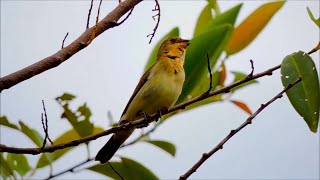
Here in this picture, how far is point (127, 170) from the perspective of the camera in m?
2.79

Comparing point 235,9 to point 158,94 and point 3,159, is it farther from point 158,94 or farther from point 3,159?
point 3,159

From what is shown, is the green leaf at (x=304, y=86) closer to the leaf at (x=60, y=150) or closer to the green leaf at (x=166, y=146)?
the green leaf at (x=166, y=146)

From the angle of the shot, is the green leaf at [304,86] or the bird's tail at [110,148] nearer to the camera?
the green leaf at [304,86]

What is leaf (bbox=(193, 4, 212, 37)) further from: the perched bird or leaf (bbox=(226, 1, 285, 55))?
the perched bird

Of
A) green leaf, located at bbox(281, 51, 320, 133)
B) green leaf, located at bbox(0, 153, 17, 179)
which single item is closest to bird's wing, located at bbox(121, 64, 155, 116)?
green leaf, located at bbox(0, 153, 17, 179)

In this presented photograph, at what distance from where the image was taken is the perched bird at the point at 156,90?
336 centimetres

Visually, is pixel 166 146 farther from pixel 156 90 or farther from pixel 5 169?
pixel 5 169

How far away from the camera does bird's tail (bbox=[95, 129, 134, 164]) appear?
2.82 m

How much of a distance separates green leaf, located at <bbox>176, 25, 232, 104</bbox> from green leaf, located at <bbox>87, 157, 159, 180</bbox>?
39 centimetres

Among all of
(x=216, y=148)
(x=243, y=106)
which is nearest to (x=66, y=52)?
(x=216, y=148)

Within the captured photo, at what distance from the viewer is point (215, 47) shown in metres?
2.69

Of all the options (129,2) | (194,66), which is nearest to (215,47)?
(194,66)

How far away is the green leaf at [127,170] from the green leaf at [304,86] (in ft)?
2.70

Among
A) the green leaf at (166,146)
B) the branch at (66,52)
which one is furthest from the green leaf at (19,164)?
the branch at (66,52)
